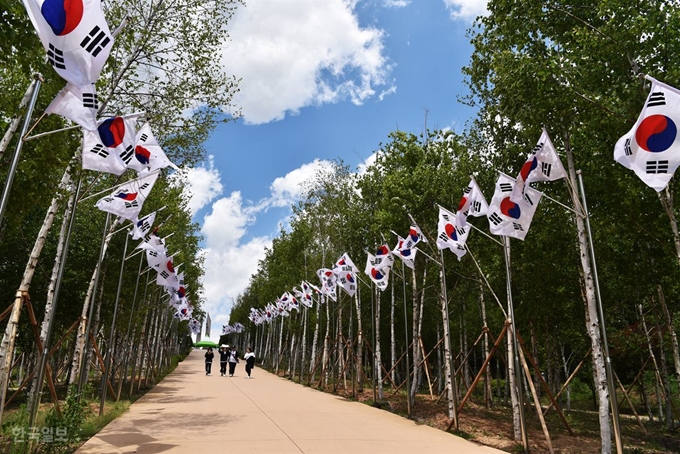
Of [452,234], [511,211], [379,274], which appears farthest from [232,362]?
[511,211]

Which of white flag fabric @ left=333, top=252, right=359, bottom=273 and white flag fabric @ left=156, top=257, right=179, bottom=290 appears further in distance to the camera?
white flag fabric @ left=333, top=252, right=359, bottom=273

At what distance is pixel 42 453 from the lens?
24.4ft

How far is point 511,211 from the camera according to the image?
9.23 meters

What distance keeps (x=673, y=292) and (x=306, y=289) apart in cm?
1653

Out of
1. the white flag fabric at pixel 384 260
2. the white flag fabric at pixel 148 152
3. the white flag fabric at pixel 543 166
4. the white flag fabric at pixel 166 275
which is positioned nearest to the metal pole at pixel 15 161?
the white flag fabric at pixel 148 152

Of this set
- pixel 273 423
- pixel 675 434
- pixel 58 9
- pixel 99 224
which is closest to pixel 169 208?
pixel 99 224

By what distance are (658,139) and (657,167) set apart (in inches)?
14.8

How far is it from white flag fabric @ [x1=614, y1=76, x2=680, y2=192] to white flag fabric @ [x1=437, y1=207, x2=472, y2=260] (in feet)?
16.7

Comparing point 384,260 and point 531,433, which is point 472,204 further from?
point 531,433

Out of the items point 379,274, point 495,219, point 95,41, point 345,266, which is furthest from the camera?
point 345,266

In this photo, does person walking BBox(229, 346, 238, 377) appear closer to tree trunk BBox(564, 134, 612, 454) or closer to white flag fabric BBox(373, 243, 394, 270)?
white flag fabric BBox(373, 243, 394, 270)

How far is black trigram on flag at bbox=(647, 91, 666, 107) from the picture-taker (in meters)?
6.26

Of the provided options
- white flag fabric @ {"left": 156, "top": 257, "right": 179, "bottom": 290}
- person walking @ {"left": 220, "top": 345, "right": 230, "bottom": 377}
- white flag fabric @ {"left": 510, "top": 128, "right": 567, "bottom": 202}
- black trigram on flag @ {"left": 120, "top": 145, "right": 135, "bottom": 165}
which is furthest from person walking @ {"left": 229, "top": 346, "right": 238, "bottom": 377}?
white flag fabric @ {"left": 510, "top": 128, "right": 567, "bottom": 202}

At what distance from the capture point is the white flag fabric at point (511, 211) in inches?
350
